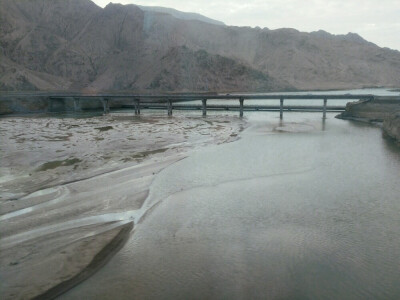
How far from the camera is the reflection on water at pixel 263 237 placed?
8320 millimetres

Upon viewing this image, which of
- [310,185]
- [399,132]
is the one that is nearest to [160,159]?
[310,185]

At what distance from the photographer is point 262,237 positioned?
10969 mm

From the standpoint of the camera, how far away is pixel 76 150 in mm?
24969

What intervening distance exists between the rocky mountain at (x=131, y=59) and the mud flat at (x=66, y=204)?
104 m

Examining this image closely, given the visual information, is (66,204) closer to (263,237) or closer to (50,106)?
(263,237)

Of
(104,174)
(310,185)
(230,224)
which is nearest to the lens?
(230,224)

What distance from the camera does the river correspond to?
27.3ft

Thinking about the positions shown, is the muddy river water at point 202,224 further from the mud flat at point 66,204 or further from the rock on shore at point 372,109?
the rock on shore at point 372,109

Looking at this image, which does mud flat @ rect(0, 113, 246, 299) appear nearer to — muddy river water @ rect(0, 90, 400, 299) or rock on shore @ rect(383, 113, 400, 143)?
muddy river water @ rect(0, 90, 400, 299)

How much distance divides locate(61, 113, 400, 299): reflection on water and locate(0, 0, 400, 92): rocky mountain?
114996mm

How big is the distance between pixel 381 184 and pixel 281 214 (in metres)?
7.07

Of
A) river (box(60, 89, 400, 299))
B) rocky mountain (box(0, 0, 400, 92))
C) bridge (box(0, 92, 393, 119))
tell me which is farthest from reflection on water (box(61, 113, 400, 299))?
rocky mountain (box(0, 0, 400, 92))

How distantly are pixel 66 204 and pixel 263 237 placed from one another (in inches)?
297

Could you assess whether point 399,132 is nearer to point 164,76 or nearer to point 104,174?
point 104,174
